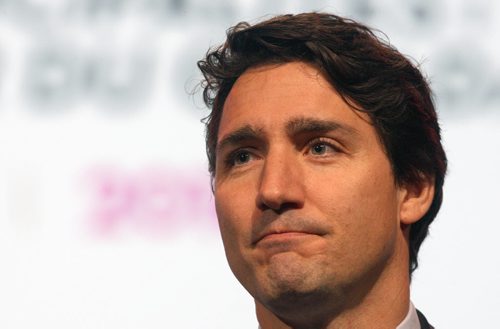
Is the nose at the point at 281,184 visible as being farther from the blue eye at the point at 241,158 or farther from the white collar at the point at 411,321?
the white collar at the point at 411,321

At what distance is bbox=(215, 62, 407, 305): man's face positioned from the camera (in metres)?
2.30

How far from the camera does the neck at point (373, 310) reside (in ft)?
7.84

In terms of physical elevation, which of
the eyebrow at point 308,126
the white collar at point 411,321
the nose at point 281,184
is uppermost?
the eyebrow at point 308,126

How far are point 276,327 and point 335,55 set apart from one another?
670 millimetres

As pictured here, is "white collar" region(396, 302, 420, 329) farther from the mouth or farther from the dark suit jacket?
the mouth

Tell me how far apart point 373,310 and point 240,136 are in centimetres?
52

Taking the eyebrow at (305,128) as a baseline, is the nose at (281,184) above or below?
below

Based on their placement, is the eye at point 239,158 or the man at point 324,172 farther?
the eye at point 239,158

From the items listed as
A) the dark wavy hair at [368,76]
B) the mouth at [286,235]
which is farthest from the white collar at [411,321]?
the mouth at [286,235]

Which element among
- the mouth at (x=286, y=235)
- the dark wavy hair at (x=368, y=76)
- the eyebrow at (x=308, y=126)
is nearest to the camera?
the mouth at (x=286, y=235)

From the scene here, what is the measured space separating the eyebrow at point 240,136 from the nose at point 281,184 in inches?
3.3

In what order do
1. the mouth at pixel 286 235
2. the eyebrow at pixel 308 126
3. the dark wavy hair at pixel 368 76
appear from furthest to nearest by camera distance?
the dark wavy hair at pixel 368 76
the eyebrow at pixel 308 126
the mouth at pixel 286 235

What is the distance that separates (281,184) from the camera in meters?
2.32

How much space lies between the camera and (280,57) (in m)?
2.56
